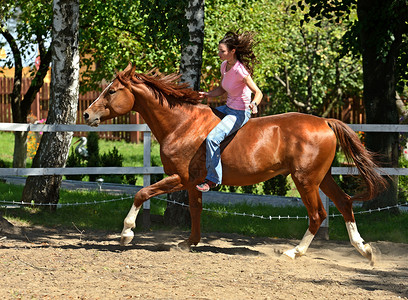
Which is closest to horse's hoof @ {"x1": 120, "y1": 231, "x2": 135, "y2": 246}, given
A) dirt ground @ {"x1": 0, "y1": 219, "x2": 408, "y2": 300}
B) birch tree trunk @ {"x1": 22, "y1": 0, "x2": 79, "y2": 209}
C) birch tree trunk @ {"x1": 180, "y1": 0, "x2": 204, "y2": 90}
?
dirt ground @ {"x1": 0, "y1": 219, "x2": 408, "y2": 300}

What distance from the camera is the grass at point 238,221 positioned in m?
9.36

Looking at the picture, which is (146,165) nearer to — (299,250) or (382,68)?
(299,250)

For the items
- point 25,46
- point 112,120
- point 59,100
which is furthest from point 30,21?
point 112,120

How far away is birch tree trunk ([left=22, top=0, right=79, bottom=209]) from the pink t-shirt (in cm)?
359

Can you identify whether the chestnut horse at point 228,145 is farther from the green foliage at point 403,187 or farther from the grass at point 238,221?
the green foliage at point 403,187

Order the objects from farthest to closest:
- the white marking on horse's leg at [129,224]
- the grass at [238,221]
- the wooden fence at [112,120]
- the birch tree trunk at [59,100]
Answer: the wooden fence at [112,120]
the birch tree trunk at [59,100]
the grass at [238,221]
the white marking on horse's leg at [129,224]

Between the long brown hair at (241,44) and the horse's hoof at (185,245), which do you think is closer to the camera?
the long brown hair at (241,44)

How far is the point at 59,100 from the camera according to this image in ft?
33.3

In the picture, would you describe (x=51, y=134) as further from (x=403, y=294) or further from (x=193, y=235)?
(x=403, y=294)

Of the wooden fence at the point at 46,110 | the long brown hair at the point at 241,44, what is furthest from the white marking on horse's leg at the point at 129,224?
the wooden fence at the point at 46,110

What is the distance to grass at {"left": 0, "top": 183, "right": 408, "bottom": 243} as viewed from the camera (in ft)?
30.7

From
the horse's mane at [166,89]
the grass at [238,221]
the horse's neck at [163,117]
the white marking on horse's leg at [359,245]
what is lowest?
the grass at [238,221]

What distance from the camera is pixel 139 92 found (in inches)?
295

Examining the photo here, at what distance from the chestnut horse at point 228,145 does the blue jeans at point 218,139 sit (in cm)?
15
